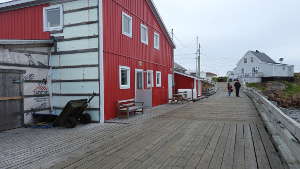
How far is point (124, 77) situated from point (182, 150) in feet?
21.8

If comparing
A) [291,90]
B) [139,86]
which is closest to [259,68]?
[291,90]

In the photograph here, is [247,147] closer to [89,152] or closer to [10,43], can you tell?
[89,152]

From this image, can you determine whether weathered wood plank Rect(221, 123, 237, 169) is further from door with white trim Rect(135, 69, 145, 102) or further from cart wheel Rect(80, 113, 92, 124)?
door with white trim Rect(135, 69, 145, 102)

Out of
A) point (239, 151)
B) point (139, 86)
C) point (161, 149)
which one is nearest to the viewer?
point (239, 151)

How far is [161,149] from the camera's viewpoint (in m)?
5.20

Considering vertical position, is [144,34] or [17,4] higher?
[17,4]

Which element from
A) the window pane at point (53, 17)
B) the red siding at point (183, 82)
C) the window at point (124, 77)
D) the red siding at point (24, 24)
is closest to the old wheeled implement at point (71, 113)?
the window at point (124, 77)

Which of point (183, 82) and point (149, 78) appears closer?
point (149, 78)

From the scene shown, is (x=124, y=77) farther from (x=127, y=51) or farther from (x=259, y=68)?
(x=259, y=68)

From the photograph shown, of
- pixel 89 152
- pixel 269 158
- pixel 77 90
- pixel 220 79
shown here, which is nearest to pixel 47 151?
pixel 89 152

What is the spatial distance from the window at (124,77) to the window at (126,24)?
5.73 ft

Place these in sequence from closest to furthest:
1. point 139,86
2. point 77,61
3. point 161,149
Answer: point 161,149 < point 77,61 < point 139,86

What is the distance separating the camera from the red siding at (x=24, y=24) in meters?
10.0

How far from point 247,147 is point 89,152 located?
369 cm
